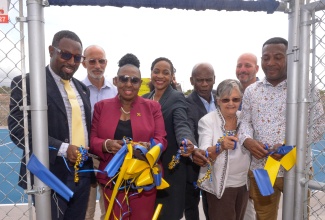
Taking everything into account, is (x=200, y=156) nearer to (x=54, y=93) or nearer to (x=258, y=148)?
(x=258, y=148)

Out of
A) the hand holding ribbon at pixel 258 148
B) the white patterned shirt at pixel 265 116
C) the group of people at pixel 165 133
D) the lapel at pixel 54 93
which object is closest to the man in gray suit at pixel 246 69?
the group of people at pixel 165 133

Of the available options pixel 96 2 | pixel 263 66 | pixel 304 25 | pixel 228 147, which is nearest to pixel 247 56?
pixel 263 66

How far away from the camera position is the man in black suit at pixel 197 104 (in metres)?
3.49

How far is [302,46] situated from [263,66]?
2.56ft

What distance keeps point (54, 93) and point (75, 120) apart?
0.27 m

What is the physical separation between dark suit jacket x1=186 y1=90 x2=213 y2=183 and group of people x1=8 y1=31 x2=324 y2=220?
0.02 m

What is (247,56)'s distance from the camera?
4766mm

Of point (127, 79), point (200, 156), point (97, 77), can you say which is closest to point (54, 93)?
point (127, 79)

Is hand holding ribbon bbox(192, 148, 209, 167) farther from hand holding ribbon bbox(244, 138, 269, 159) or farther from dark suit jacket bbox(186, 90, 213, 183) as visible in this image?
dark suit jacket bbox(186, 90, 213, 183)

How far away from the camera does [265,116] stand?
2.77m

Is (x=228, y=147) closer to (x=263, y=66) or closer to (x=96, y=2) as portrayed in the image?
(x=263, y=66)

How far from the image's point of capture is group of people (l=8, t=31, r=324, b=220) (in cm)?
248

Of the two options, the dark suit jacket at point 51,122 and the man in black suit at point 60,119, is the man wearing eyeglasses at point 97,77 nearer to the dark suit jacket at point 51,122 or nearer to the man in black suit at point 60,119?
the man in black suit at point 60,119

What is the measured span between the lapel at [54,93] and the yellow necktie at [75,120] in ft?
0.34
